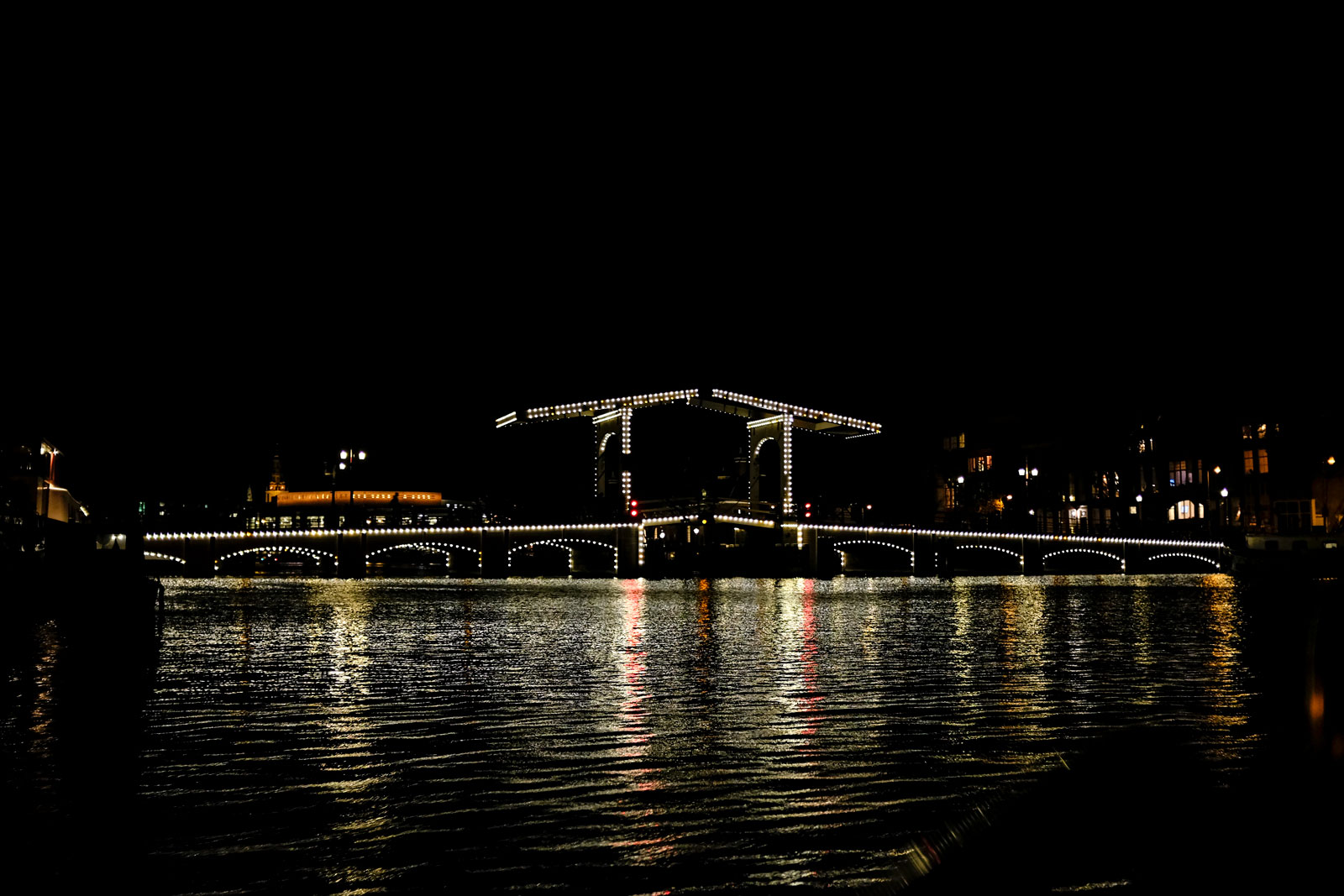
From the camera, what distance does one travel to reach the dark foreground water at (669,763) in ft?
11.9

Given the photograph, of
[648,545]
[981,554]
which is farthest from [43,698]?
[981,554]

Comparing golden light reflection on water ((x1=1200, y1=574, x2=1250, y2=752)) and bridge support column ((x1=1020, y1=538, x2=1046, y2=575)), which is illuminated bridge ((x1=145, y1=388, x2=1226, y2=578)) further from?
golden light reflection on water ((x1=1200, y1=574, x2=1250, y2=752))

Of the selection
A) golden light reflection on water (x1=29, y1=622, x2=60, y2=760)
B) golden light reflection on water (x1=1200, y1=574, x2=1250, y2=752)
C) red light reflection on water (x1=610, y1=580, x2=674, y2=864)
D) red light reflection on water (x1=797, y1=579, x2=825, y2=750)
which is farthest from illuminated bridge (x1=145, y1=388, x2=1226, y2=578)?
red light reflection on water (x1=610, y1=580, x2=674, y2=864)

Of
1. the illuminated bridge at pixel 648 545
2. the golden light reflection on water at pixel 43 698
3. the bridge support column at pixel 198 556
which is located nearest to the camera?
the golden light reflection on water at pixel 43 698

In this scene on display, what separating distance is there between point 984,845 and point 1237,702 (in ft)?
40.3

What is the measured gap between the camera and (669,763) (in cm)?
1002

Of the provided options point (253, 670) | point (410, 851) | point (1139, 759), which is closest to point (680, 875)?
point (410, 851)

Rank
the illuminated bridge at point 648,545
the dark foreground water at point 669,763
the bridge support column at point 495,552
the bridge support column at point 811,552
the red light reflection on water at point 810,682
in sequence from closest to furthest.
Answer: the dark foreground water at point 669,763 < the red light reflection on water at point 810,682 < the illuminated bridge at point 648,545 < the bridge support column at point 811,552 < the bridge support column at point 495,552

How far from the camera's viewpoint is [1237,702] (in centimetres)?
1395

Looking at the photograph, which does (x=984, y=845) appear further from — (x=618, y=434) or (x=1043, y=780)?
(x=618, y=434)

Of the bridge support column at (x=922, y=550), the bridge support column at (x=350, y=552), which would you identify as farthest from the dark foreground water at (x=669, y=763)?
the bridge support column at (x=922, y=550)

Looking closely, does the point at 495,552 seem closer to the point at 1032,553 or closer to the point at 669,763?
the point at 1032,553

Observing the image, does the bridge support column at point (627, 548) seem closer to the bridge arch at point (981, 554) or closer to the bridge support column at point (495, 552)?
the bridge support column at point (495, 552)

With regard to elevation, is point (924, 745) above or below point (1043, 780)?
below
